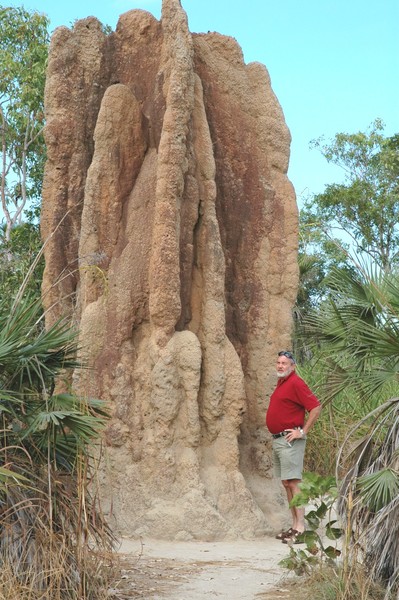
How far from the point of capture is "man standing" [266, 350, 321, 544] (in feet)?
30.8

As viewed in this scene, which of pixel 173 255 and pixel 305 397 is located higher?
pixel 173 255

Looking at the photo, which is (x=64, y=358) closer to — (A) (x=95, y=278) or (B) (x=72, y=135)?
(A) (x=95, y=278)

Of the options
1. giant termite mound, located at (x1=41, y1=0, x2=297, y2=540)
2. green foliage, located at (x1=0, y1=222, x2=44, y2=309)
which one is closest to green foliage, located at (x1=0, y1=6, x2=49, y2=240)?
green foliage, located at (x1=0, y1=222, x2=44, y2=309)

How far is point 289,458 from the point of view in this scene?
945 cm

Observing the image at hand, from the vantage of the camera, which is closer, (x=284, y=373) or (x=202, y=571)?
(x=202, y=571)

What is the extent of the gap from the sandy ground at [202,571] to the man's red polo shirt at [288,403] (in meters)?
1.02

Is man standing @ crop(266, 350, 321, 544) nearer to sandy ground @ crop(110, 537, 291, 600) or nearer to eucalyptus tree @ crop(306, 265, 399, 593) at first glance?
eucalyptus tree @ crop(306, 265, 399, 593)

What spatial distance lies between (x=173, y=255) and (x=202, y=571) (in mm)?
2837

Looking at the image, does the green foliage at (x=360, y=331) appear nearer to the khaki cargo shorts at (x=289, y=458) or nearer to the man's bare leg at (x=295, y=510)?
the khaki cargo shorts at (x=289, y=458)

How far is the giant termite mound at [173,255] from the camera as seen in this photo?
9453 millimetres

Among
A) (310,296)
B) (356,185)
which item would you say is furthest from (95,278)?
(356,185)

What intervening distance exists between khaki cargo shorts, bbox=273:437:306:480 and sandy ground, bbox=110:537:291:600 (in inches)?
23.7

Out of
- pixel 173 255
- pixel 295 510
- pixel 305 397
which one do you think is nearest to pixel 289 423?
pixel 305 397

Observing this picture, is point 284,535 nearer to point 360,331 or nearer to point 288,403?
point 288,403
